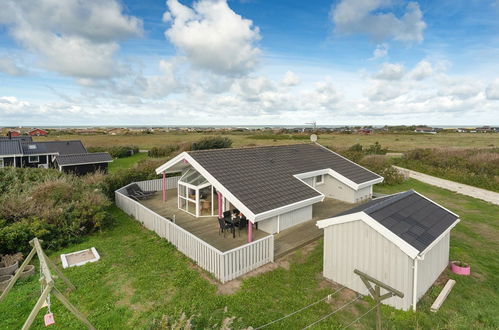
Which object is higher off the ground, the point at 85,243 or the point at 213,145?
the point at 213,145

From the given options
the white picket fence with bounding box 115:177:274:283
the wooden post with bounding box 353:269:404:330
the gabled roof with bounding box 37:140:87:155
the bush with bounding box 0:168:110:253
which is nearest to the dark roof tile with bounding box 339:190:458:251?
the wooden post with bounding box 353:269:404:330

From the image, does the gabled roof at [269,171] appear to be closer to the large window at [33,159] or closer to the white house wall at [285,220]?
the white house wall at [285,220]

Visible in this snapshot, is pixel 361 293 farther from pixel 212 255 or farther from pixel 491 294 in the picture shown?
pixel 212 255

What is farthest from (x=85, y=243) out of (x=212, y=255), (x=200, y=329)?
(x=200, y=329)

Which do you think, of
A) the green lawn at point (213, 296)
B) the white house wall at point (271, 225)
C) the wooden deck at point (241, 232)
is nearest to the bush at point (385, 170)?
the wooden deck at point (241, 232)

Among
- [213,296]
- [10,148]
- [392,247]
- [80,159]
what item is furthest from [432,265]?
[10,148]

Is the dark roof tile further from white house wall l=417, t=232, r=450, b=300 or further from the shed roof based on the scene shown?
the shed roof
